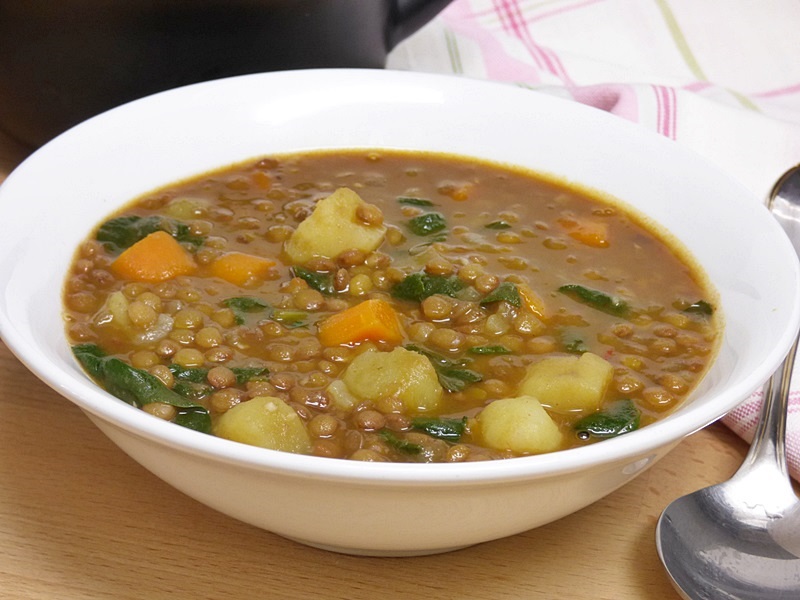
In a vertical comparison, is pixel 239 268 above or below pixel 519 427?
below

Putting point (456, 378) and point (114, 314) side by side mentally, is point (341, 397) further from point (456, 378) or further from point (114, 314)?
point (114, 314)

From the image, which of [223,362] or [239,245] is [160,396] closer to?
[223,362]

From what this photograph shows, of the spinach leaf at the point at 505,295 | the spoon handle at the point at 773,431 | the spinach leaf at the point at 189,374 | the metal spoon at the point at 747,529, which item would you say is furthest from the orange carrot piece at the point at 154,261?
the spoon handle at the point at 773,431

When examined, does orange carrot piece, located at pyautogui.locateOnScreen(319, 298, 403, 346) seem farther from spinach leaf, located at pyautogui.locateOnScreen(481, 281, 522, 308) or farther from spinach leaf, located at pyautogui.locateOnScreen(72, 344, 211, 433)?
spinach leaf, located at pyautogui.locateOnScreen(72, 344, 211, 433)

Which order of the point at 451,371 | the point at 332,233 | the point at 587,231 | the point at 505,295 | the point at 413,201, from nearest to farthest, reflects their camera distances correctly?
the point at 451,371 < the point at 505,295 < the point at 332,233 < the point at 587,231 < the point at 413,201

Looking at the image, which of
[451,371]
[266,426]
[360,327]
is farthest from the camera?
[360,327]

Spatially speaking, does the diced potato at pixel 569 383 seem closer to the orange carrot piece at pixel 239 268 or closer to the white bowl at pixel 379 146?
the white bowl at pixel 379 146

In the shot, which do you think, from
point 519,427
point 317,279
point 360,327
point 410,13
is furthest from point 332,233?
point 410,13
